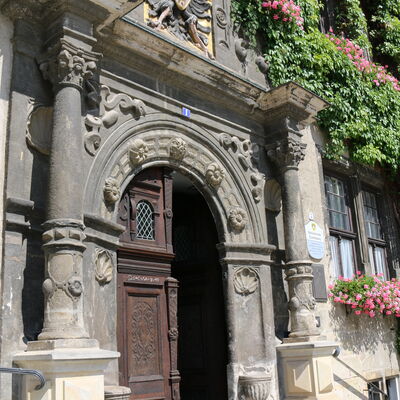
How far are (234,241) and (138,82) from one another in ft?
6.25

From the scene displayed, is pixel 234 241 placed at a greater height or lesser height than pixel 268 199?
lesser

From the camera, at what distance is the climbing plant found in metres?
7.03

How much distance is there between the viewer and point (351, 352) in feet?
23.1

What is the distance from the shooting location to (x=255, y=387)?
529 centimetres

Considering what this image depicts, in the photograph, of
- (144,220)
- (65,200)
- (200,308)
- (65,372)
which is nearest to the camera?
(65,372)

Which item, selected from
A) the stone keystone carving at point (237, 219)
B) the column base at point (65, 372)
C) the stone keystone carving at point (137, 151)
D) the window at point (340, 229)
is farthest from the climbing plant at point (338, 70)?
the column base at point (65, 372)

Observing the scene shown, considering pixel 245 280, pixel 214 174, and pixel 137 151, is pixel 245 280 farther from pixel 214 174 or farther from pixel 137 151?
pixel 137 151

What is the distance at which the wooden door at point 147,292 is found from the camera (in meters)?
4.96

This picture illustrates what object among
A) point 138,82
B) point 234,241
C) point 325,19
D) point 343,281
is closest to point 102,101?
point 138,82

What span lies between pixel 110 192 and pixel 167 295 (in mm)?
1338

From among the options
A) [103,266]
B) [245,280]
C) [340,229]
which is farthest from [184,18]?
[340,229]

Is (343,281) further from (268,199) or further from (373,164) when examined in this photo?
(373,164)

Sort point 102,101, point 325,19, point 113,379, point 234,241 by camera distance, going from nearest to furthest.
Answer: point 113,379
point 102,101
point 234,241
point 325,19

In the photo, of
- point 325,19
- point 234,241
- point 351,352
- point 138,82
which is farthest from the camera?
point 325,19
